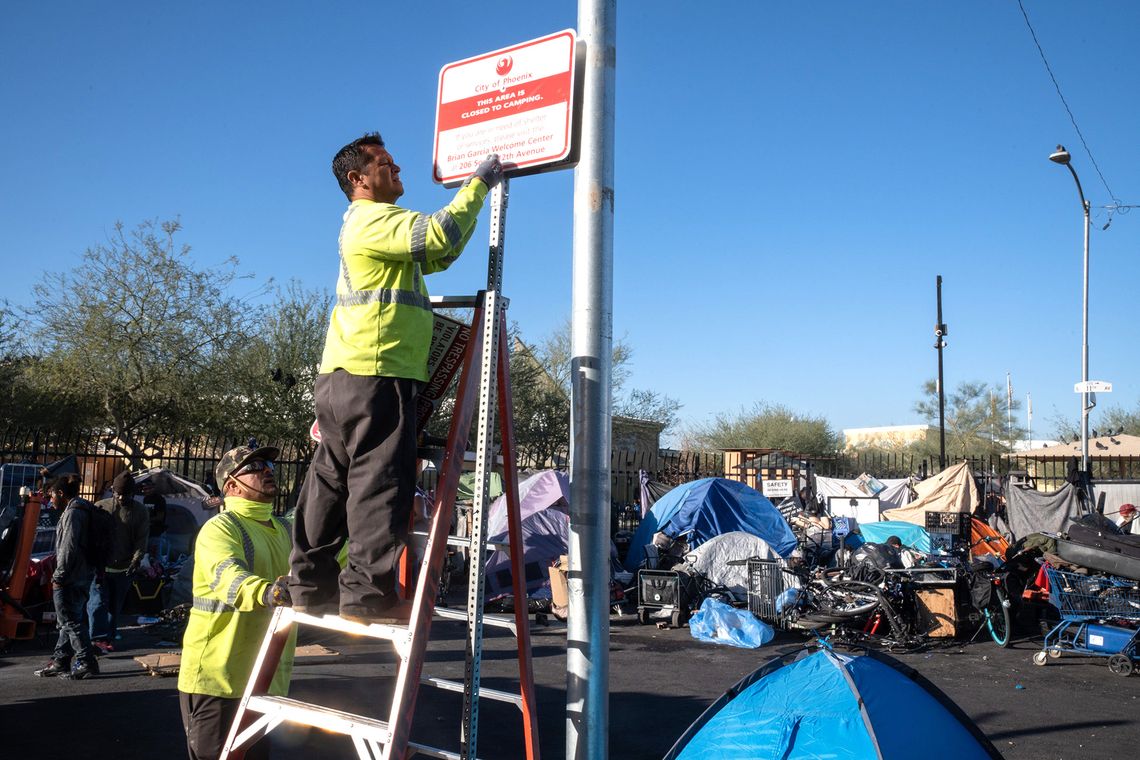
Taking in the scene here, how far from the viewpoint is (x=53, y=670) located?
8.73 m

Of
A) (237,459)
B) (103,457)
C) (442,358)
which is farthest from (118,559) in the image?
(442,358)

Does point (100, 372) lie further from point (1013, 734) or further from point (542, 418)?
point (1013, 734)

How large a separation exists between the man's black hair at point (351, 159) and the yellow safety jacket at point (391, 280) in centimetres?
27

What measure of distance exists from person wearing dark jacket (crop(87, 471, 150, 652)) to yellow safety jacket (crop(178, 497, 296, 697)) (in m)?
7.04

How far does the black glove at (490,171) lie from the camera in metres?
3.06

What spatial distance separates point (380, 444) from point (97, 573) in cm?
814

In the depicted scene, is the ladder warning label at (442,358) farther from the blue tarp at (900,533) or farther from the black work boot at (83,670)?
the blue tarp at (900,533)

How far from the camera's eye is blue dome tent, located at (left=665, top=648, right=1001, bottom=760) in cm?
445

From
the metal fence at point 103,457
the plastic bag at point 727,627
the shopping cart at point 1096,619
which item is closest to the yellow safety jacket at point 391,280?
the metal fence at point 103,457

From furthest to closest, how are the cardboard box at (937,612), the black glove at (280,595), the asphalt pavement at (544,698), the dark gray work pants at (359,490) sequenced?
the cardboard box at (937,612), the asphalt pavement at (544,698), the black glove at (280,595), the dark gray work pants at (359,490)

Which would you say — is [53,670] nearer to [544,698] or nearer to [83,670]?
[83,670]

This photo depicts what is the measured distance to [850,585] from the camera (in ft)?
39.1

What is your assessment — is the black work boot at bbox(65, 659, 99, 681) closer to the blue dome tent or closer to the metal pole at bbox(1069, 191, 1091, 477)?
the blue dome tent

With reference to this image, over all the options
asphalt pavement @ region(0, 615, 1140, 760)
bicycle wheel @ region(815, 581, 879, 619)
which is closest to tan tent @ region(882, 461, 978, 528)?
asphalt pavement @ region(0, 615, 1140, 760)
